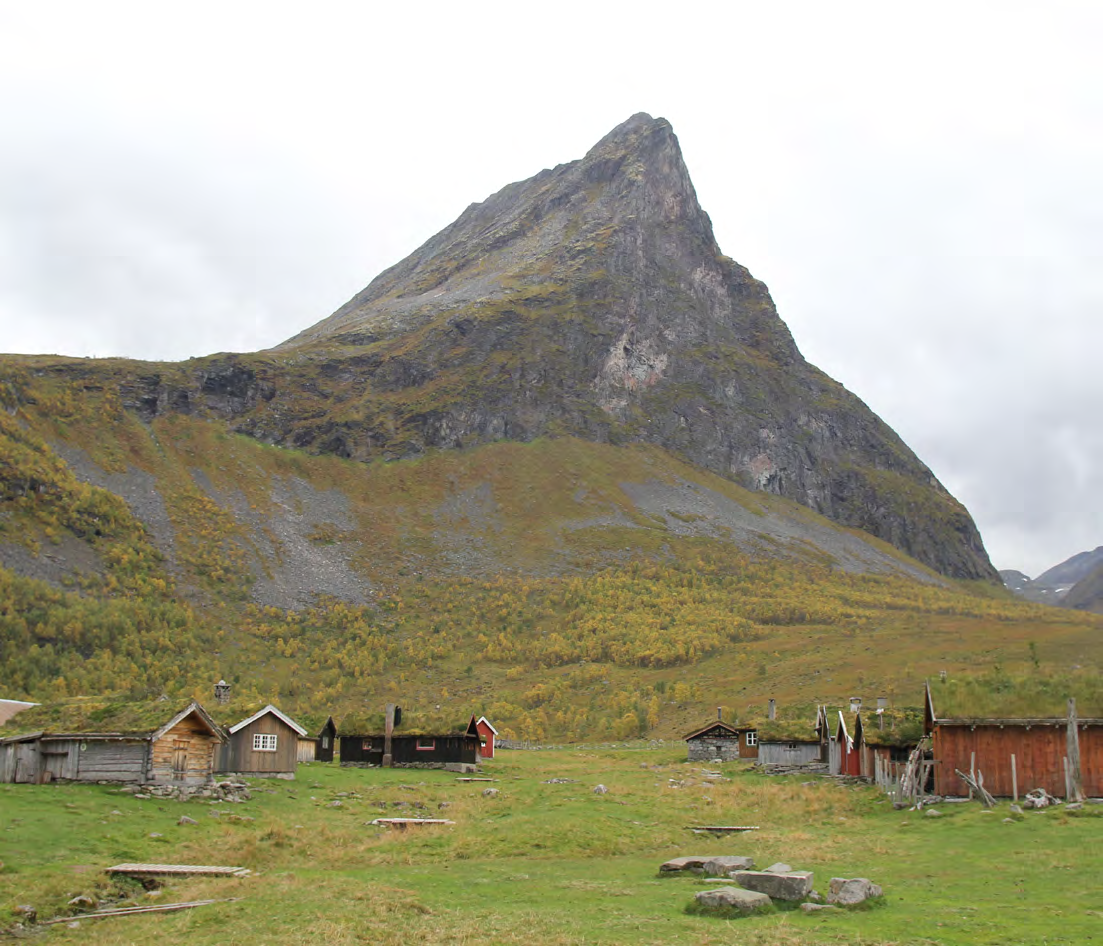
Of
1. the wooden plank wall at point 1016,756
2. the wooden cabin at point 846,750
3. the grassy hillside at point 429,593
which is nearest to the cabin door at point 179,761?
the wooden plank wall at point 1016,756

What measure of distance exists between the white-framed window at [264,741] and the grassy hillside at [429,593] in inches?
1177

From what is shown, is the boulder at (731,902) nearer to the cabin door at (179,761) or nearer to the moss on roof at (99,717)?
the moss on roof at (99,717)

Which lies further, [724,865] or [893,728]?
[893,728]

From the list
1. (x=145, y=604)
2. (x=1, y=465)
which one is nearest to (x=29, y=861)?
(x=145, y=604)

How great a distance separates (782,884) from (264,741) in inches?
1368

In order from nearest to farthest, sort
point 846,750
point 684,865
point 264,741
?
1. point 684,865
2. point 264,741
3. point 846,750

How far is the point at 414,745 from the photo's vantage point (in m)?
Answer: 63.1

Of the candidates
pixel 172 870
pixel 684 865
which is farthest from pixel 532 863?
pixel 172 870

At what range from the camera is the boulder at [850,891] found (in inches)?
714

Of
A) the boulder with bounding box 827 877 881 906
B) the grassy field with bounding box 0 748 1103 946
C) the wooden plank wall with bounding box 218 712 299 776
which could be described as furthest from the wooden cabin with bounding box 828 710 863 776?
the boulder with bounding box 827 877 881 906

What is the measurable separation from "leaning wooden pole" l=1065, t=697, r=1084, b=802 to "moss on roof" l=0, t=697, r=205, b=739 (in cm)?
3315

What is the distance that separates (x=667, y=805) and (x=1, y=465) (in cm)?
12609

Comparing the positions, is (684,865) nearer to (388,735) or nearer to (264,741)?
(264,741)

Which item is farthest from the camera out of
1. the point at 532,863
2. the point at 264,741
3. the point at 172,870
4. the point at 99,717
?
the point at 264,741
